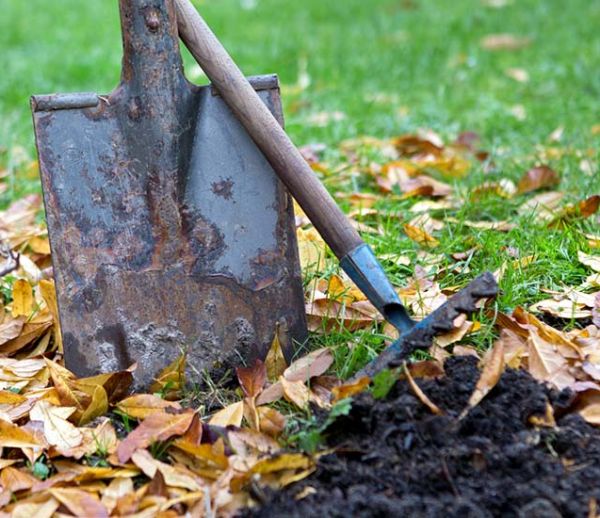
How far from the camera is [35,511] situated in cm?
164

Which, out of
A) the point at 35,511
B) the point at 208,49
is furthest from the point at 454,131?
the point at 35,511

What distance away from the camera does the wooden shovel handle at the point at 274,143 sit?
6.59 ft

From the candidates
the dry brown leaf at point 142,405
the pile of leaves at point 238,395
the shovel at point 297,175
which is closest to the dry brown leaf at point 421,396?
the pile of leaves at point 238,395

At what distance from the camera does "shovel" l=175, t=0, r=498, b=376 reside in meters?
1.98

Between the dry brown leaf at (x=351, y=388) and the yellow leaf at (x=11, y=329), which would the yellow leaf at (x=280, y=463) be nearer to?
the dry brown leaf at (x=351, y=388)

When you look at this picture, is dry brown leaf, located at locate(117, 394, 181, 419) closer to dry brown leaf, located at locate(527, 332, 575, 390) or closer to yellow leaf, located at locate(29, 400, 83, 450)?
yellow leaf, located at locate(29, 400, 83, 450)

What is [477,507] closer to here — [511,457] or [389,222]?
[511,457]

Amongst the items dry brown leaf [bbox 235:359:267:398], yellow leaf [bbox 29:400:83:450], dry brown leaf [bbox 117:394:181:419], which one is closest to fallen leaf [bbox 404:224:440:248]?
dry brown leaf [bbox 235:359:267:398]

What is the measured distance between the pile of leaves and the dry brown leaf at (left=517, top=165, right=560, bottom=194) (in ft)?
1.11

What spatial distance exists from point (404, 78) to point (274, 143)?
302cm

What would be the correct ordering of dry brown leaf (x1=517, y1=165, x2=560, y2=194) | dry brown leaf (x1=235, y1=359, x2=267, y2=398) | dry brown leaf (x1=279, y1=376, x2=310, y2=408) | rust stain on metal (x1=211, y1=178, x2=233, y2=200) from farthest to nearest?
dry brown leaf (x1=517, y1=165, x2=560, y2=194) < rust stain on metal (x1=211, y1=178, x2=233, y2=200) < dry brown leaf (x1=235, y1=359, x2=267, y2=398) < dry brown leaf (x1=279, y1=376, x2=310, y2=408)

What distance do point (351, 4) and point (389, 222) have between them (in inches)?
165

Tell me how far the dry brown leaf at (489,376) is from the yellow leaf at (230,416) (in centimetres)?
46

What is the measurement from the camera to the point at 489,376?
1.73m
